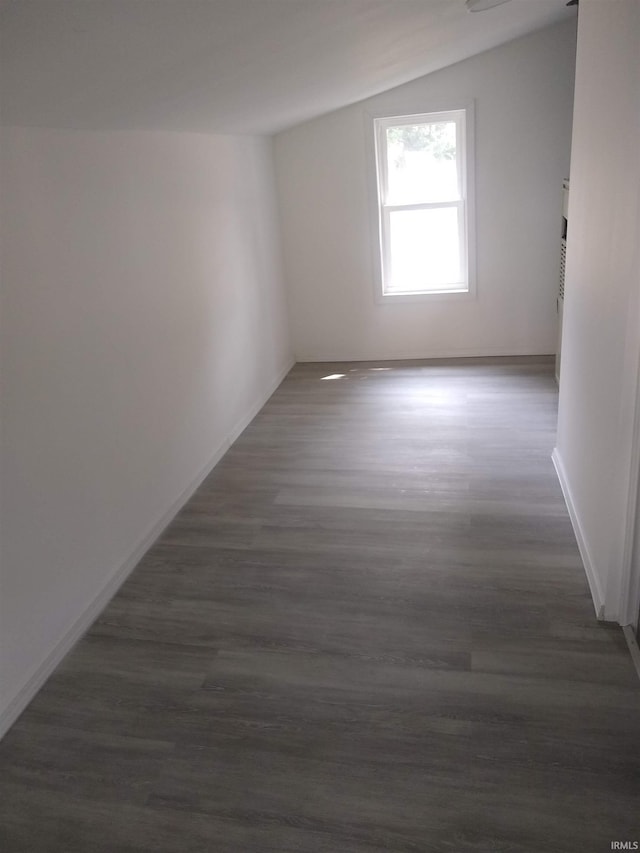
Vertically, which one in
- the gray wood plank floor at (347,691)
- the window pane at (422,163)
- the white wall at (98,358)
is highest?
the window pane at (422,163)

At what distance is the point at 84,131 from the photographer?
2.71 meters

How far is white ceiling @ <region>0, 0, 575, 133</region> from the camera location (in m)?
1.65

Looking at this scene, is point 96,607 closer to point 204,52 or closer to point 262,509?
point 262,509

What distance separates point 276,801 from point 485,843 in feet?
1.83

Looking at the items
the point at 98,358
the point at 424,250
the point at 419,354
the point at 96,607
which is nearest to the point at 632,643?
the point at 96,607

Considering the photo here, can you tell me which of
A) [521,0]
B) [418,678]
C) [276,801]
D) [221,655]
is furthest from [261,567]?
[521,0]

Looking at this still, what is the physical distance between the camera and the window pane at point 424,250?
5562 millimetres

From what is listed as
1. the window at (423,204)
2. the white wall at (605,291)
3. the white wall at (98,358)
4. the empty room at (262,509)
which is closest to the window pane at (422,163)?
the window at (423,204)

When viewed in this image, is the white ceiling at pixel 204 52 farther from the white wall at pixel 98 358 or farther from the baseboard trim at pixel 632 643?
the baseboard trim at pixel 632 643

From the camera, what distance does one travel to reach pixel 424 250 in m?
5.68

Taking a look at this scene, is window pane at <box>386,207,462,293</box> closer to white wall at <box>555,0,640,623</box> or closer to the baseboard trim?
white wall at <box>555,0,640,623</box>

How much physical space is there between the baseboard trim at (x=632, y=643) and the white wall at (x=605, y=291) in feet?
0.15

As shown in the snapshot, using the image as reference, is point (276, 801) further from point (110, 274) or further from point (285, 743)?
point (110, 274)

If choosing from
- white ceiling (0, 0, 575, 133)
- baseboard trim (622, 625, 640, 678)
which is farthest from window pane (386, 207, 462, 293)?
baseboard trim (622, 625, 640, 678)
